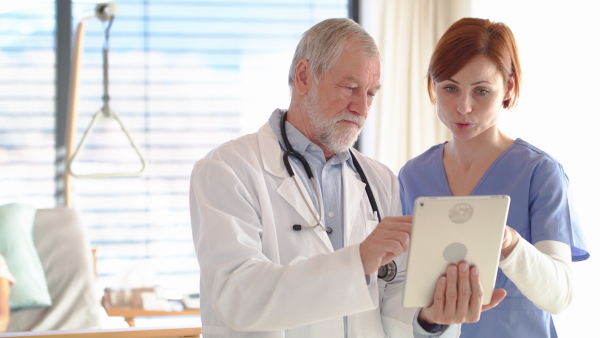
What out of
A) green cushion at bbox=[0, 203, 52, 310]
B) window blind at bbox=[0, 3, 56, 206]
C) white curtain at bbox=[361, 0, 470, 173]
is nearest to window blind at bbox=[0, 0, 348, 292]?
window blind at bbox=[0, 3, 56, 206]

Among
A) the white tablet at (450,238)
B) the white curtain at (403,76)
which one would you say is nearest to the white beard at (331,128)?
the white tablet at (450,238)

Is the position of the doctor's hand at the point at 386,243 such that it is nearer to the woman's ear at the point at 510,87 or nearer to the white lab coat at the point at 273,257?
the white lab coat at the point at 273,257

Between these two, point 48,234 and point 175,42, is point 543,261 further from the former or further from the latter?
point 175,42

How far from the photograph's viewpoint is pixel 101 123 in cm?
402

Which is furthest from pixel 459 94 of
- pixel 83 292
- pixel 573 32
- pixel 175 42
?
pixel 175 42

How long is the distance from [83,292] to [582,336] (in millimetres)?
1909

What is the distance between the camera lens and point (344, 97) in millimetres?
1584

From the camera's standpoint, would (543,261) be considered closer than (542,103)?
Yes

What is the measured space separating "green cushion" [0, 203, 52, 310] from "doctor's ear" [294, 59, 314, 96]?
1.45 m

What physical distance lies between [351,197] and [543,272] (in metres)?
0.45

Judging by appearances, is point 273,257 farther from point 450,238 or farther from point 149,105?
point 149,105

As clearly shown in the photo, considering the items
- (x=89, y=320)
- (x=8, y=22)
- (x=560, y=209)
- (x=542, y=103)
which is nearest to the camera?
(x=560, y=209)

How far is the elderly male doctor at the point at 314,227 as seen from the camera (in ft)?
4.37

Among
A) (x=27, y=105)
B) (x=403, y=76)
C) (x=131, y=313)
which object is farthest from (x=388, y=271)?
(x=27, y=105)
